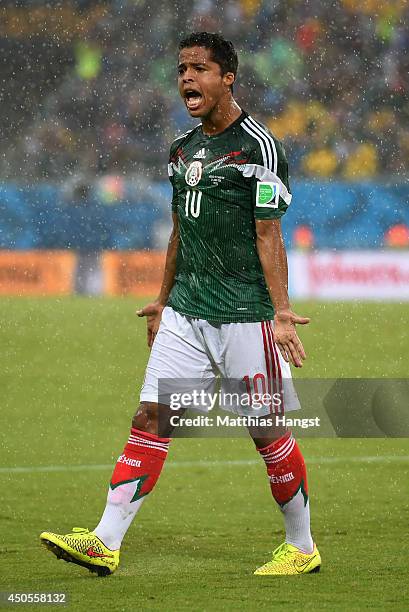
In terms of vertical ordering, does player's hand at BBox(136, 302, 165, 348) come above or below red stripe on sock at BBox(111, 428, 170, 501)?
above

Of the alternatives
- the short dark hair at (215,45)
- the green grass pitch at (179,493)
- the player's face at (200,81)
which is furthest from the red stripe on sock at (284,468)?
the short dark hair at (215,45)

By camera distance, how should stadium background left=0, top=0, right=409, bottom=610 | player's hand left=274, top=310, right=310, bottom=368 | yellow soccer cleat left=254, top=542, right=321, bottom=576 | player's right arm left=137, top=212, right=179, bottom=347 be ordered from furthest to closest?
stadium background left=0, top=0, right=409, bottom=610 → player's right arm left=137, top=212, right=179, bottom=347 → yellow soccer cleat left=254, top=542, right=321, bottom=576 → player's hand left=274, top=310, right=310, bottom=368

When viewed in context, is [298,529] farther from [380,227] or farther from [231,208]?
[380,227]

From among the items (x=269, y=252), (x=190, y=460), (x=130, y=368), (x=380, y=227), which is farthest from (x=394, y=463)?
(x=380, y=227)

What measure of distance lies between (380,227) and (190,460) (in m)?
11.4

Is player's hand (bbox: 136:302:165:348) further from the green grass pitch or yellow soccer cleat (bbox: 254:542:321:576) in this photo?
yellow soccer cleat (bbox: 254:542:321:576)

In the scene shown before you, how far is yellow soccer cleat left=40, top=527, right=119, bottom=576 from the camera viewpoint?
4547mm

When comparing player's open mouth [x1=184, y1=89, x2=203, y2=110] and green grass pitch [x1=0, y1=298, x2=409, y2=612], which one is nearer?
green grass pitch [x1=0, y1=298, x2=409, y2=612]

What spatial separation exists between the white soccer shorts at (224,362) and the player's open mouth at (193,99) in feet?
2.63

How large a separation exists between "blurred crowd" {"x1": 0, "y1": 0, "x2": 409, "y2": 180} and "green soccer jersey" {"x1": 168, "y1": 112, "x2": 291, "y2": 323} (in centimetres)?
1432

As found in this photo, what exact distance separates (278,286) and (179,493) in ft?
8.25

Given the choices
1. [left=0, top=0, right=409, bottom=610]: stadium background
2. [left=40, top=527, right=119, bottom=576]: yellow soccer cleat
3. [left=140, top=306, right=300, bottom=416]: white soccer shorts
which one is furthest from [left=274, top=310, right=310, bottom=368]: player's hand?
[left=0, top=0, right=409, bottom=610]: stadium background

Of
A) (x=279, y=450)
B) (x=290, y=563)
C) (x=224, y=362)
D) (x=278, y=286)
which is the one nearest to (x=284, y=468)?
(x=279, y=450)

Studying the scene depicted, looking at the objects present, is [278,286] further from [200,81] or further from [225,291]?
[200,81]
